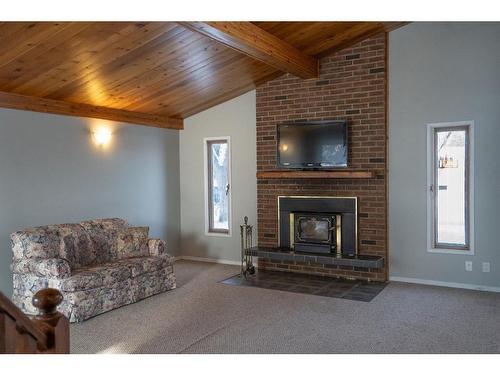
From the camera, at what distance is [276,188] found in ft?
21.4

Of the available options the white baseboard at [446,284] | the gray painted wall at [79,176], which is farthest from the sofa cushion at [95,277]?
the white baseboard at [446,284]

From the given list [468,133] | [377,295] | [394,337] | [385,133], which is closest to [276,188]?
[385,133]

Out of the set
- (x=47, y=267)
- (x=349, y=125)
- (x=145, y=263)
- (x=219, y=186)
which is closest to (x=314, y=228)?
(x=349, y=125)

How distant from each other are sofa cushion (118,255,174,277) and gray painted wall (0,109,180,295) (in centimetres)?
113

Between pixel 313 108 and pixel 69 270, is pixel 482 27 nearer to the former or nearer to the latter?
pixel 313 108

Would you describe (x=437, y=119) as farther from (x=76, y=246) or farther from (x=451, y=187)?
(x=76, y=246)

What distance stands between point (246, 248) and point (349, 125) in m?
2.16

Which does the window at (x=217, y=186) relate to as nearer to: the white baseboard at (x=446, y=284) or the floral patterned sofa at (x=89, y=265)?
the floral patterned sofa at (x=89, y=265)

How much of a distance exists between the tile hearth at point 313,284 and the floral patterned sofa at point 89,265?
3.58 ft

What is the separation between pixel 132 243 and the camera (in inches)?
217

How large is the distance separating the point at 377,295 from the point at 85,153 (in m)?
3.91

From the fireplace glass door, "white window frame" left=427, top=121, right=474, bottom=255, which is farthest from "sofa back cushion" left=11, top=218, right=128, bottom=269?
"white window frame" left=427, top=121, right=474, bottom=255

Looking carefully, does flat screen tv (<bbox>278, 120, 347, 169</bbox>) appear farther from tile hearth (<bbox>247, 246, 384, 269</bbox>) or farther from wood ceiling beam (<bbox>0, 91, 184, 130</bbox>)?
wood ceiling beam (<bbox>0, 91, 184, 130</bbox>)

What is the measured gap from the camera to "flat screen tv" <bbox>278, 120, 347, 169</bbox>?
5832 millimetres
